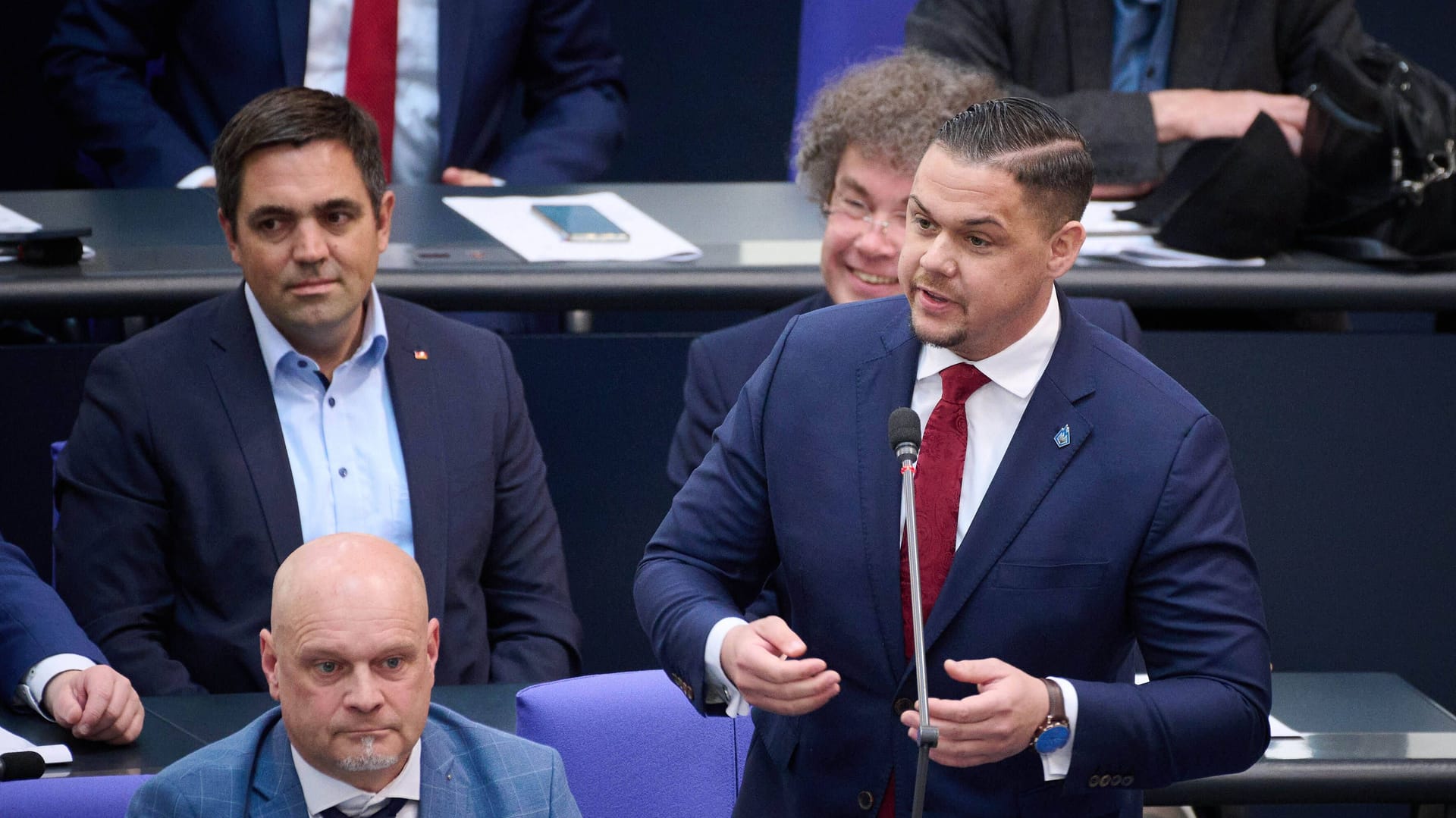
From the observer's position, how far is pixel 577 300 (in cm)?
292

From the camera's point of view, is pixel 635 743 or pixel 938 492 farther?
pixel 635 743

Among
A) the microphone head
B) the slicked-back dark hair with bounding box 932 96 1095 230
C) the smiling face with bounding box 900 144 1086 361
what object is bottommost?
the microphone head

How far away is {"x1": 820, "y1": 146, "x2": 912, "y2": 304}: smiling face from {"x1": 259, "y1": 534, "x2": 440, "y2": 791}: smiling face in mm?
1085

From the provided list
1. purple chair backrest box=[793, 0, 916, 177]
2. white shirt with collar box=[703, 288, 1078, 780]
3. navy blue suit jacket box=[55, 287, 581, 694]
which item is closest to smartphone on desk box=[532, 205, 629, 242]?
navy blue suit jacket box=[55, 287, 581, 694]

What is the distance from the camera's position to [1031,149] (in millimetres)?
1639

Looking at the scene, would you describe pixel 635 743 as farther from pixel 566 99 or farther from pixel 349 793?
pixel 566 99

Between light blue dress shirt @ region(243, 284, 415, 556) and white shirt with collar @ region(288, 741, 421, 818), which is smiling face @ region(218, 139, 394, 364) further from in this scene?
white shirt with collar @ region(288, 741, 421, 818)

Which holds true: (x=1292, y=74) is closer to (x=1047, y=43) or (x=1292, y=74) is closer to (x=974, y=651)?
(x=1047, y=43)

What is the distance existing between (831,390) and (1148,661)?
391 mm

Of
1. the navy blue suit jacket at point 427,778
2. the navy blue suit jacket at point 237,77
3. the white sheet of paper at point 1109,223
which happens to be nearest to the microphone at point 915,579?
the navy blue suit jacket at point 427,778

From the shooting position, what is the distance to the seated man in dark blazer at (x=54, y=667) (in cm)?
207

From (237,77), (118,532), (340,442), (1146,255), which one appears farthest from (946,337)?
(237,77)

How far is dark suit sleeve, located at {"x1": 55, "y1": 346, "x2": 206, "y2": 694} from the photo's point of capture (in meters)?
2.40

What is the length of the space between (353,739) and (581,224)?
5.23 ft
